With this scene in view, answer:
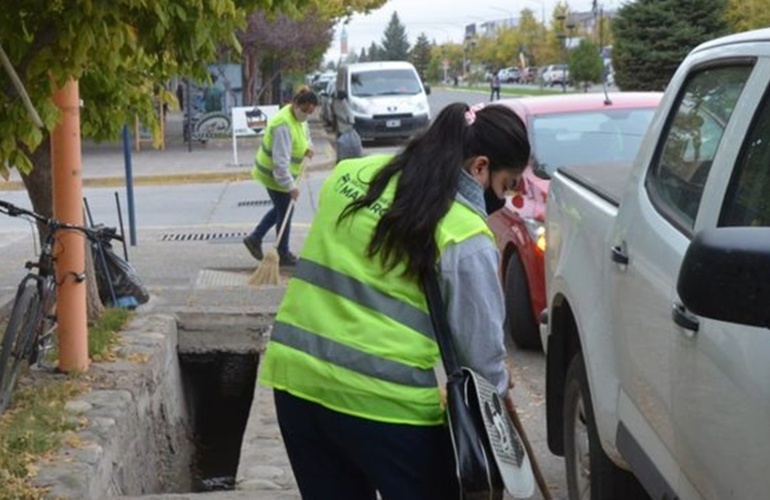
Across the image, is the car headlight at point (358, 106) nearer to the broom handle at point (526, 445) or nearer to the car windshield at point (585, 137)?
the car windshield at point (585, 137)

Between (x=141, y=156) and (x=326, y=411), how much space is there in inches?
983

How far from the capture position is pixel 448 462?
3131 millimetres

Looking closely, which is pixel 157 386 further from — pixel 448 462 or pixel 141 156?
pixel 141 156

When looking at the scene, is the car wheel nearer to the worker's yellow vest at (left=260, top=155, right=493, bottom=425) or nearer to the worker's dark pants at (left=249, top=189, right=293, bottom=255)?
the worker's yellow vest at (left=260, top=155, right=493, bottom=425)

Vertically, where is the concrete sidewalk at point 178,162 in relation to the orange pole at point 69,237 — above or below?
below

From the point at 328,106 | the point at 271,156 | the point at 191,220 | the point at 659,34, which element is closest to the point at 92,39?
the point at 271,156

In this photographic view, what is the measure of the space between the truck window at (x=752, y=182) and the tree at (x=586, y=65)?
57489 mm

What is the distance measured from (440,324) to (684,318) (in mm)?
628

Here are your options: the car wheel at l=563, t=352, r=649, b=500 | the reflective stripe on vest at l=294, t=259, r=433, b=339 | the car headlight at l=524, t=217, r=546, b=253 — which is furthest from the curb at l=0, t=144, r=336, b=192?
the reflective stripe on vest at l=294, t=259, r=433, b=339

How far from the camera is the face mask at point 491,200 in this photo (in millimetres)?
3188

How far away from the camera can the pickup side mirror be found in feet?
5.89

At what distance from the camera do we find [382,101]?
30.1 meters

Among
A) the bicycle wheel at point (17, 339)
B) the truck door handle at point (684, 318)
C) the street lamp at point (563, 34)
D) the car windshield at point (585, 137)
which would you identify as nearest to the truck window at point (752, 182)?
the truck door handle at point (684, 318)

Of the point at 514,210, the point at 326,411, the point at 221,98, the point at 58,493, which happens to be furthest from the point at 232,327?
the point at 221,98
